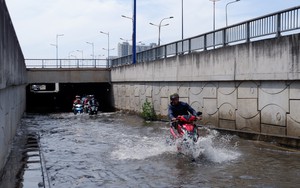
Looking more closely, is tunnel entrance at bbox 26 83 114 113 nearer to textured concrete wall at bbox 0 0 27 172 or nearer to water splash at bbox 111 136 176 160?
water splash at bbox 111 136 176 160

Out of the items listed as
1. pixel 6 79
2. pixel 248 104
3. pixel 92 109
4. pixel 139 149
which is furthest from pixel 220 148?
pixel 92 109

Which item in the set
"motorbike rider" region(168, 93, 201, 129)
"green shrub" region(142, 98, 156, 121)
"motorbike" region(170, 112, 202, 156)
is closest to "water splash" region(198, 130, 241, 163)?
"motorbike" region(170, 112, 202, 156)

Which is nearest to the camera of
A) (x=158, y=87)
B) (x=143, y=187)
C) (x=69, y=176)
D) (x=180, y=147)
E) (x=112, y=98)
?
(x=143, y=187)

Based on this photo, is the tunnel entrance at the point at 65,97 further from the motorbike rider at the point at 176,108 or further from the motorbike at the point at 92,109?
the motorbike rider at the point at 176,108

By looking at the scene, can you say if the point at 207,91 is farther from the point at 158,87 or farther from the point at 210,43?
the point at 158,87

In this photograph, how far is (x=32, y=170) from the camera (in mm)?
9750

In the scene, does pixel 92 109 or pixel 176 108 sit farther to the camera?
→ pixel 92 109

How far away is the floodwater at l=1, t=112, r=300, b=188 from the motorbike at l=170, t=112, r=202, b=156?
5.6 inches

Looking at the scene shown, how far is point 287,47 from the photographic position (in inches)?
536

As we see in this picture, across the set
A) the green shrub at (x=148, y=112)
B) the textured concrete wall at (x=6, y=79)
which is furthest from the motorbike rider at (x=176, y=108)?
the green shrub at (x=148, y=112)

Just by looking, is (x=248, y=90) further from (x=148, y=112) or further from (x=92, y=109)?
(x=92, y=109)

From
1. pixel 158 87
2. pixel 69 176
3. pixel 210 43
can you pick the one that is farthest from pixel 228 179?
pixel 158 87

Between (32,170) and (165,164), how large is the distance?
3.34 meters

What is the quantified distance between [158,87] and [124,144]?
37.8ft
